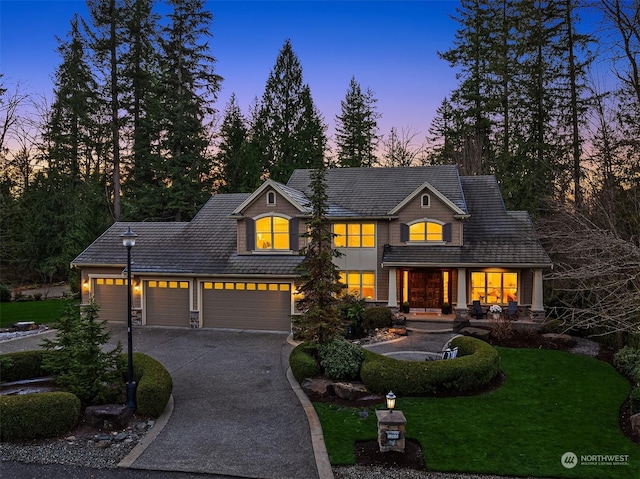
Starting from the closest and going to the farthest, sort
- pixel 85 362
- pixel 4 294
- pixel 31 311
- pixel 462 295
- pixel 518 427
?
pixel 518 427, pixel 85 362, pixel 462 295, pixel 31 311, pixel 4 294

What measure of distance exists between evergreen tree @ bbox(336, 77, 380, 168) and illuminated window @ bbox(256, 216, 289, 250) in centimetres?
2463

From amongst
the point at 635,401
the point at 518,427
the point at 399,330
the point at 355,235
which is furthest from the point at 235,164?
the point at 635,401

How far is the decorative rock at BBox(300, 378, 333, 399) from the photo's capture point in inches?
414

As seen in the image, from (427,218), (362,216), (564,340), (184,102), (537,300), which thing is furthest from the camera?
(184,102)

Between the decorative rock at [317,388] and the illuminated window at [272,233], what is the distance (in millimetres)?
9360

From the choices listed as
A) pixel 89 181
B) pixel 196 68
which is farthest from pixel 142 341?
pixel 196 68

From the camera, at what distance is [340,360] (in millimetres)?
A: 11445

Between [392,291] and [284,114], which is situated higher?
[284,114]

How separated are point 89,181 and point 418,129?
29.2 metres

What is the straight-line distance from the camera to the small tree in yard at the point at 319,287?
12.4 meters

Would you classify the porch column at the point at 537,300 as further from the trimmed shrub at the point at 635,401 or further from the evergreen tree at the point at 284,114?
the evergreen tree at the point at 284,114

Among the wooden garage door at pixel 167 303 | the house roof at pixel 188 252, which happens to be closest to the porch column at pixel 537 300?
the house roof at pixel 188 252

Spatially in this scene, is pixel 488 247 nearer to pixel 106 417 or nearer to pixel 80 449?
pixel 106 417

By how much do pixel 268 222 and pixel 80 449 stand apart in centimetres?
1302
